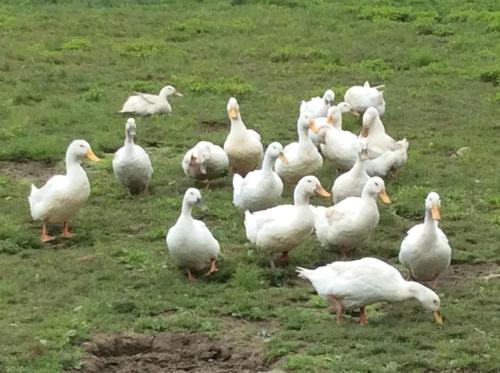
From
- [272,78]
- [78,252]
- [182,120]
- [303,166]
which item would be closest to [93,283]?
[78,252]

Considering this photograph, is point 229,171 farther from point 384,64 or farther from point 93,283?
point 384,64

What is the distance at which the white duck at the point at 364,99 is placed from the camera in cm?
1484

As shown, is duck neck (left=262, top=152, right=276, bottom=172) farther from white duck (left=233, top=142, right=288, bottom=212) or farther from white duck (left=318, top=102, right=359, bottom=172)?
white duck (left=318, top=102, right=359, bottom=172)

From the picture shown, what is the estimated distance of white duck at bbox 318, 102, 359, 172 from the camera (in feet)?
41.1

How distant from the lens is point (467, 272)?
33.4ft

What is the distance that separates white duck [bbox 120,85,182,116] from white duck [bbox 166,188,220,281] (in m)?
5.57

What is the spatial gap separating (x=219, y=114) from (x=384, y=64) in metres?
3.78

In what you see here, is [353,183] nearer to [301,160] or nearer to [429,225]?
[301,160]

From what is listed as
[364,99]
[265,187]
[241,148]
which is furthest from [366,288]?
[364,99]

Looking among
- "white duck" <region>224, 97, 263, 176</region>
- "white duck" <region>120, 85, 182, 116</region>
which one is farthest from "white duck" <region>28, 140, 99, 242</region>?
"white duck" <region>120, 85, 182, 116</region>

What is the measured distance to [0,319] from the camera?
29.8ft

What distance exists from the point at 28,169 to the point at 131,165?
71.3 inches

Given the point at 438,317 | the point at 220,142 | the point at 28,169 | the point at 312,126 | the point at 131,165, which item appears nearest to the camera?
the point at 438,317

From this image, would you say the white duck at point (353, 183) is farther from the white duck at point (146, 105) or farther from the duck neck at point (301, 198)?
the white duck at point (146, 105)
